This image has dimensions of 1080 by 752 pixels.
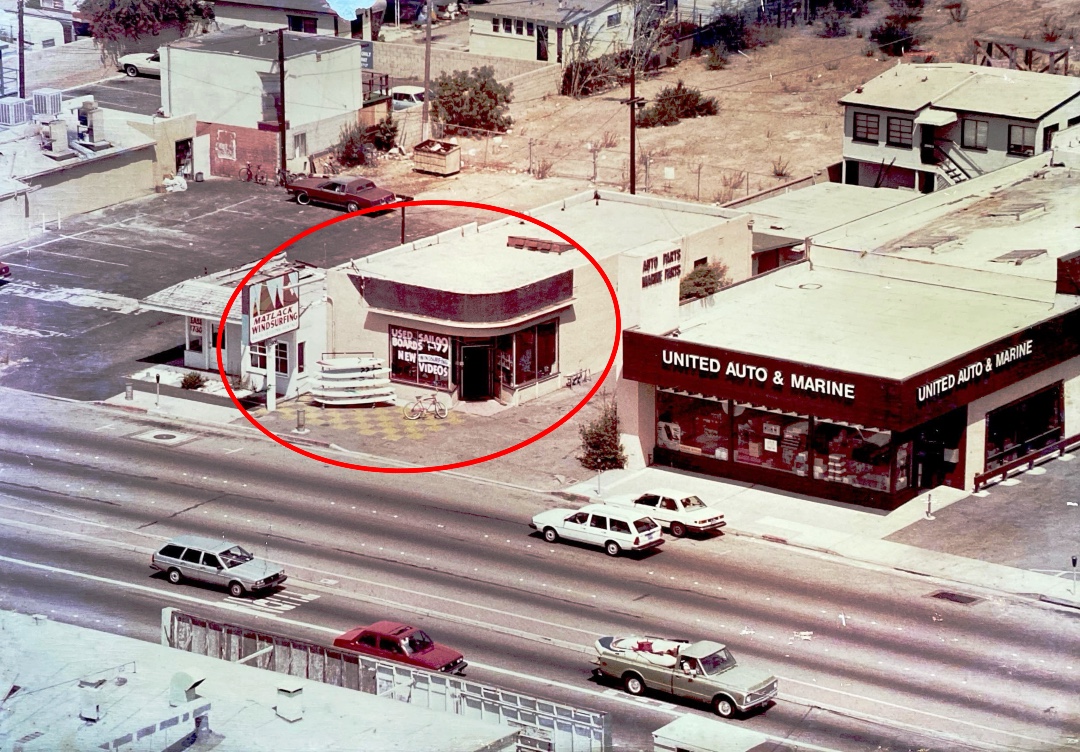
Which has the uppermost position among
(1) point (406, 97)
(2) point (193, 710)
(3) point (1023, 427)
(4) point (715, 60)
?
(4) point (715, 60)

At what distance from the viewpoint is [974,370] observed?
7206 centimetres

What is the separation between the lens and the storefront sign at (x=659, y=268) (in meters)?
74.6

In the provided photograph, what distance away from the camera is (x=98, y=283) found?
9431 cm

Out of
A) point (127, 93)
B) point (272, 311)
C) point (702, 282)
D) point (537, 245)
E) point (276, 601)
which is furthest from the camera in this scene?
point (127, 93)

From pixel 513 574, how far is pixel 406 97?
59658 millimetres

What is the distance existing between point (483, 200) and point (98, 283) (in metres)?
21.4

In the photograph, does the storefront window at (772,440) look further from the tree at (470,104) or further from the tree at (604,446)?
the tree at (470,104)

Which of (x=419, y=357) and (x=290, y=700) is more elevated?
(x=290, y=700)

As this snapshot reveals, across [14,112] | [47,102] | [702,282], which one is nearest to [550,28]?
[47,102]

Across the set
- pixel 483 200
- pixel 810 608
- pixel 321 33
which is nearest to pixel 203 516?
pixel 810 608

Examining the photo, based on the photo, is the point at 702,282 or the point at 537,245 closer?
the point at 537,245

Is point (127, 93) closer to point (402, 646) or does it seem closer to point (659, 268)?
point (659, 268)

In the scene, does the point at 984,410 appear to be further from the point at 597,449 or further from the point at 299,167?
the point at 299,167

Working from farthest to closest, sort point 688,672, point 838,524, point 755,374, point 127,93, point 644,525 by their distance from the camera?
point 127,93 < point 755,374 < point 838,524 < point 644,525 < point 688,672
